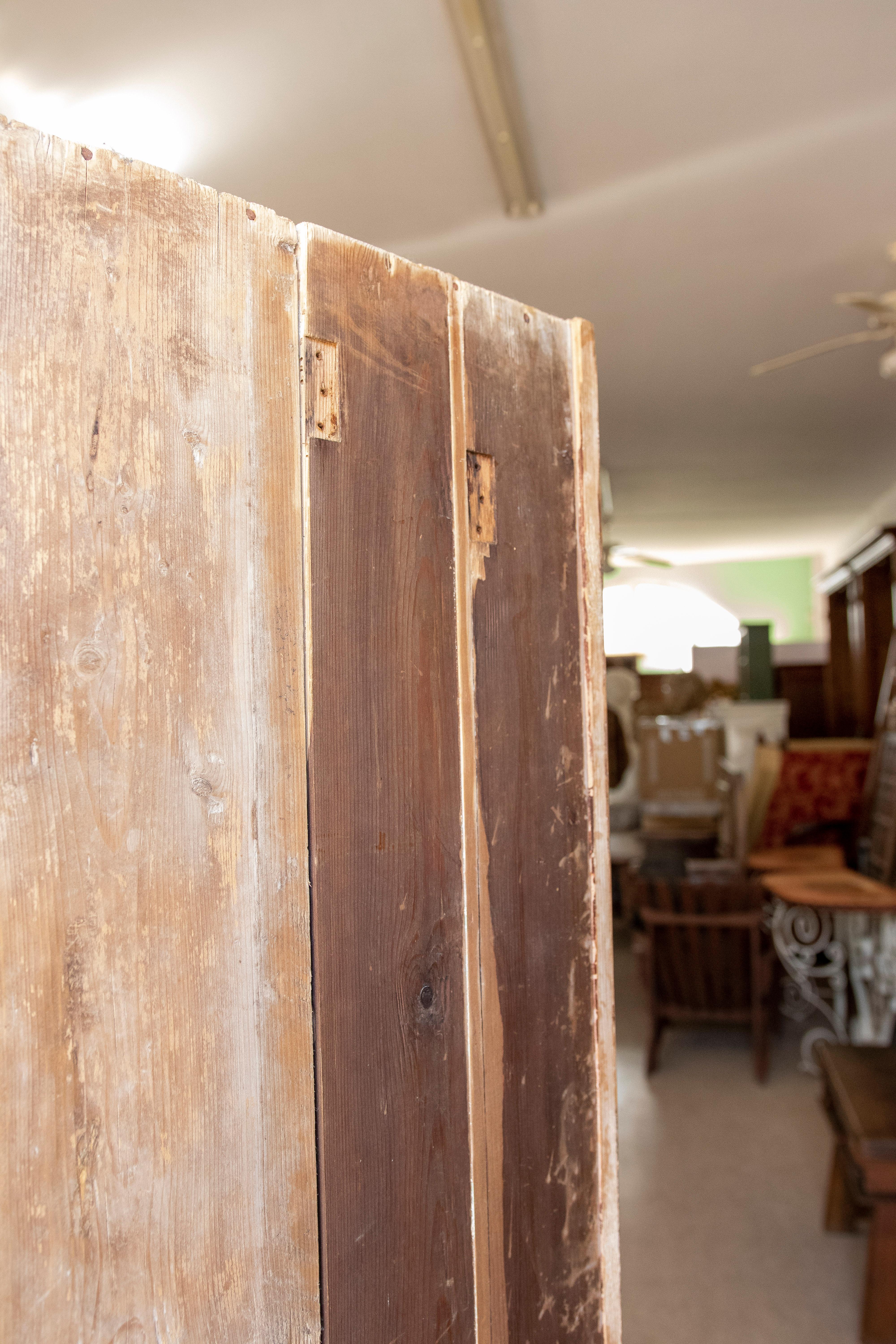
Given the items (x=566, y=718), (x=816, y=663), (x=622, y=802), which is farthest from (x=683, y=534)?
(x=566, y=718)

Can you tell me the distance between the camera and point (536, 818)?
918mm

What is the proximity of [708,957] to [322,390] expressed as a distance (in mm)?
3457

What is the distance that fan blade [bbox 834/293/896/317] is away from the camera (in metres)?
2.78

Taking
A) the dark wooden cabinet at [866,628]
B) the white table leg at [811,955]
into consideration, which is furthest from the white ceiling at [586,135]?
the dark wooden cabinet at [866,628]

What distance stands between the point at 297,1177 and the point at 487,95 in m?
2.29

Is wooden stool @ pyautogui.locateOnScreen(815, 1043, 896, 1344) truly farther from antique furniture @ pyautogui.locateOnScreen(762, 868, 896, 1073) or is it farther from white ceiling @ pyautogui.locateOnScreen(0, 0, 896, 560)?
white ceiling @ pyautogui.locateOnScreen(0, 0, 896, 560)

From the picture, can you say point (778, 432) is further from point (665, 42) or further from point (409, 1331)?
point (409, 1331)

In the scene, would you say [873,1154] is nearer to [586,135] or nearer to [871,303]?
[871,303]

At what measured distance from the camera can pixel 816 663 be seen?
9289 mm

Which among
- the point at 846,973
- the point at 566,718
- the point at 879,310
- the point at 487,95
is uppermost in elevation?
the point at 487,95

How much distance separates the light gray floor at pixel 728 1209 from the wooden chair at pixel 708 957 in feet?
0.61

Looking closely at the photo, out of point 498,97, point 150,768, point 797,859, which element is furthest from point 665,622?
point 150,768

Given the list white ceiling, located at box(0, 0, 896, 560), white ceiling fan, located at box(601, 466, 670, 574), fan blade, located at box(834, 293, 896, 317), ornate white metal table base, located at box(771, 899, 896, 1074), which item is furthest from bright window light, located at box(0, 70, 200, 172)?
white ceiling fan, located at box(601, 466, 670, 574)

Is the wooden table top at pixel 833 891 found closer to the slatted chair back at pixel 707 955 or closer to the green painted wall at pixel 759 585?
the slatted chair back at pixel 707 955
